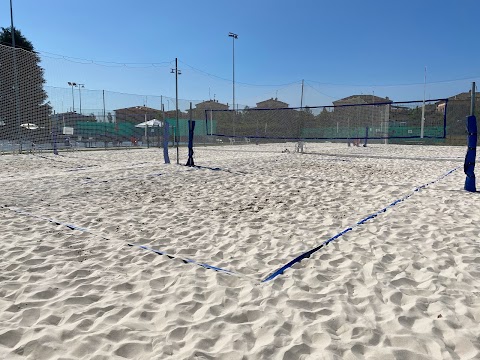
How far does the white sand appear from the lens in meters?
1.87

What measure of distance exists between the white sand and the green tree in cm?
1350

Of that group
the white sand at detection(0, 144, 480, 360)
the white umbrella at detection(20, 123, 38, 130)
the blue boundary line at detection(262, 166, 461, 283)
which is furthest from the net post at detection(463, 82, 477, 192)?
the white umbrella at detection(20, 123, 38, 130)

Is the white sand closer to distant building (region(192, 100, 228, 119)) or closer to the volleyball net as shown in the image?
the volleyball net

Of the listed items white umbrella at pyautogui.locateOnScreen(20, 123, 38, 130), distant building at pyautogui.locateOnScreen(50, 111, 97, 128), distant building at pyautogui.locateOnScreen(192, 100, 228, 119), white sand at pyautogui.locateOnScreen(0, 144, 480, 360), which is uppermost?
distant building at pyautogui.locateOnScreen(192, 100, 228, 119)

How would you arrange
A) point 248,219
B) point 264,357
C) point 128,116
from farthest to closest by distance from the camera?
1. point 128,116
2. point 248,219
3. point 264,357

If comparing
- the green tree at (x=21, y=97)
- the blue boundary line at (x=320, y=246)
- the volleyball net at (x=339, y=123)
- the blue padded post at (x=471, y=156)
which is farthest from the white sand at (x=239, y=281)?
the volleyball net at (x=339, y=123)

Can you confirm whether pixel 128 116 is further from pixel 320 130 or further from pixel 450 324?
pixel 450 324

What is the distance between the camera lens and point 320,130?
2575cm

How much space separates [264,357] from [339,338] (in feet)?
1.46

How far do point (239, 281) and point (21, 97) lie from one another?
18.8m

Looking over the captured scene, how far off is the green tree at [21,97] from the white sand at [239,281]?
13503 mm

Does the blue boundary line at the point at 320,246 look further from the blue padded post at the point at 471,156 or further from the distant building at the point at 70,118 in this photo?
the distant building at the point at 70,118

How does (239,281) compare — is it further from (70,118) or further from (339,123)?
(339,123)

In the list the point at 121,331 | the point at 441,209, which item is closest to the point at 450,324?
the point at 121,331
